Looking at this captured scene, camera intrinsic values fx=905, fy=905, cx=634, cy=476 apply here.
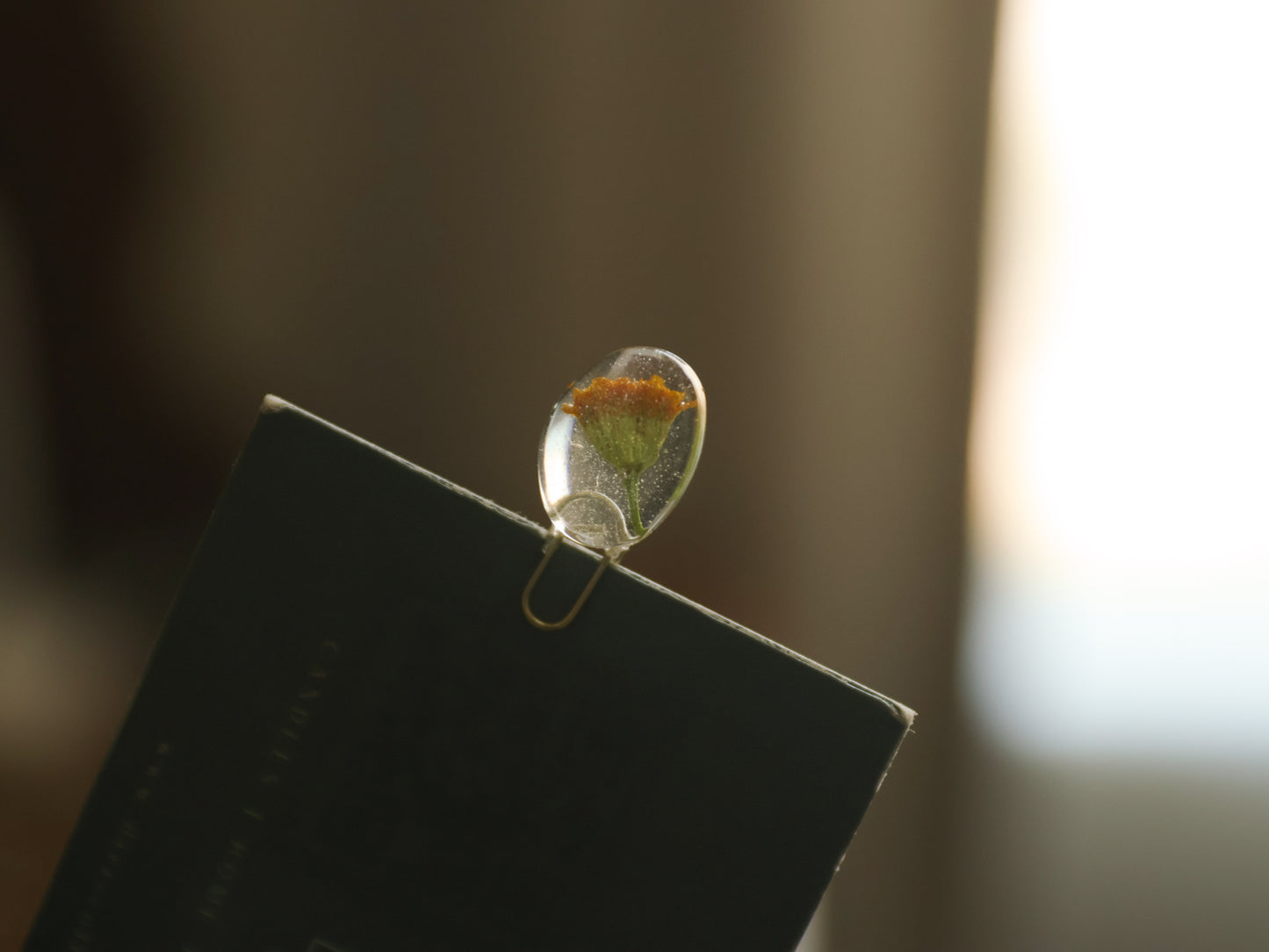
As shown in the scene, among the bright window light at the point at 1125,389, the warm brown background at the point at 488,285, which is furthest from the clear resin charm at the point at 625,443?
the bright window light at the point at 1125,389

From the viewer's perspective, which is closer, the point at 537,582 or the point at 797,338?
the point at 537,582

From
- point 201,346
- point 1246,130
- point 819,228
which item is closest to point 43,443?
point 201,346

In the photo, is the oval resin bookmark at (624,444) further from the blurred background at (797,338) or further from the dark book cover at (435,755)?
the blurred background at (797,338)

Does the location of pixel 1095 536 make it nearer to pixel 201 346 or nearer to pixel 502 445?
pixel 502 445

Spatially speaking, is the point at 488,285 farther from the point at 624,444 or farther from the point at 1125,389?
the point at 1125,389

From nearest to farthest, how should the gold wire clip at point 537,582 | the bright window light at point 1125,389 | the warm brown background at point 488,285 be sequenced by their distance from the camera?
1. the gold wire clip at point 537,582
2. the warm brown background at point 488,285
3. the bright window light at point 1125,389

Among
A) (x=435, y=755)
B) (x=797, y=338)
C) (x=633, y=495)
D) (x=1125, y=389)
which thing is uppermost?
(x=1125, y=389)

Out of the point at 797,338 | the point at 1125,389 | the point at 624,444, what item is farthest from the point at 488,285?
the point at 1125,389
